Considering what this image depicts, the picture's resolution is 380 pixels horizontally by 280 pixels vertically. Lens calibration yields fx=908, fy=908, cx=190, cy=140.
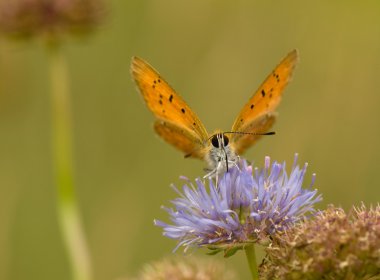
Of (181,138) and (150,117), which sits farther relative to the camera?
(150,117)

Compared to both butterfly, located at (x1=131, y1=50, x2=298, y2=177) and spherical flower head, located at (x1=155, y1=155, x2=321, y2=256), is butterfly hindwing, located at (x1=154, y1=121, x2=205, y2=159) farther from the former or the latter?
spherical flower head, located at (x1=155, y1=155, x2=321, y2=256)

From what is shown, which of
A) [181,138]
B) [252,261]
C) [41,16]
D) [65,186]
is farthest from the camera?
[41,16]

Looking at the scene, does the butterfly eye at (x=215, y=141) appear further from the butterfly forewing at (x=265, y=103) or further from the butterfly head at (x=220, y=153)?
the butterfly forewing at (x=265, y=103)

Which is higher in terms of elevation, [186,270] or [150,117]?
[150,117]

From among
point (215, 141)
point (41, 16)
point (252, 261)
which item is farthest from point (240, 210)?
point (41, 16)

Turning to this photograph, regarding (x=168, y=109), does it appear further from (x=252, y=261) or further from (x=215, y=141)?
(x=252, y=261)

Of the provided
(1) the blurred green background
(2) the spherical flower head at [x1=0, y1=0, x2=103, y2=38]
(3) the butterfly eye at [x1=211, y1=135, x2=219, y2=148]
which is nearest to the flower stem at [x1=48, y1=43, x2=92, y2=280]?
(2) the spherical flower head at [x1=0, y1=0, x2=103, y2=38]

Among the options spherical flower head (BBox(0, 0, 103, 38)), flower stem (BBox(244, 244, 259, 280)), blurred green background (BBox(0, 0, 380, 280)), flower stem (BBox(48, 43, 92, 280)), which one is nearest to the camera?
flower stem (BBox(244, 244, 259, 280))

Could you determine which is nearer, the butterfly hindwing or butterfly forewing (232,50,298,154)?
butterfly forewing (232,50,298,154)
